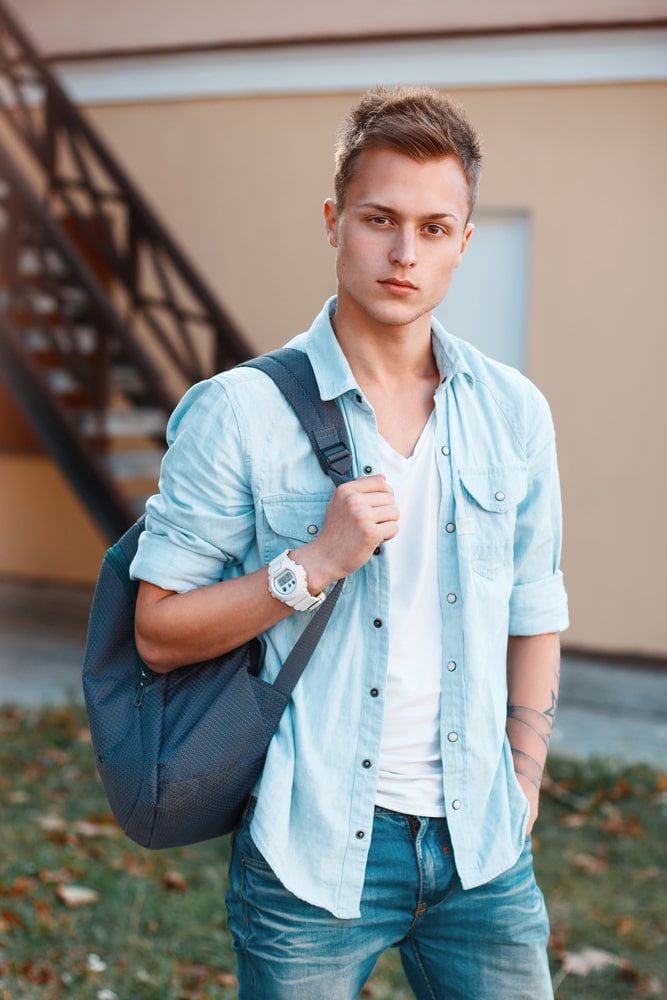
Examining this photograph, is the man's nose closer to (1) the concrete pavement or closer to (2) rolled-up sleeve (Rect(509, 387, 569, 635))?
(2) rolled-up sleeve (Rect(509, 387, 569, 635))

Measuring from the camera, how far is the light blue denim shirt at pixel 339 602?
1818 millimetres

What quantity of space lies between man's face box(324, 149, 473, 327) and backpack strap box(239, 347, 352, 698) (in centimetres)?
17

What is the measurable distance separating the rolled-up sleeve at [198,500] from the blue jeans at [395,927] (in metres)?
0.45

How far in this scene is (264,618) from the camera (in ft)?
5.90

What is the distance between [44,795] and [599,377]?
13.8 ft

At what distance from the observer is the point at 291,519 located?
186 centimetres

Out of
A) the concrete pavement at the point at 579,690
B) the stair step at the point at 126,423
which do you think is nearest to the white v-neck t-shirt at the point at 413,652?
the concrete pavement at the point at 579,690

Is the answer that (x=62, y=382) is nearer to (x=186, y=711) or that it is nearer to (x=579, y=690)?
(x=579, y=690)

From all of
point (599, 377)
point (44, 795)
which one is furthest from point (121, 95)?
point (44, 795)

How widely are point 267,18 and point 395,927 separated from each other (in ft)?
23.3

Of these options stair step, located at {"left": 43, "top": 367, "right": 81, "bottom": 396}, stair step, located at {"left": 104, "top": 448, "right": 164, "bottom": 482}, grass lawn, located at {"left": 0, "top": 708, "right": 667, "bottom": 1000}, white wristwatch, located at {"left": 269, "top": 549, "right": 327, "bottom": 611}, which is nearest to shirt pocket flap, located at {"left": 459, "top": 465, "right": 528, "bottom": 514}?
white wristwatch, located at {"left": 269, "top": 549, "right": 327, "bottom": 611}

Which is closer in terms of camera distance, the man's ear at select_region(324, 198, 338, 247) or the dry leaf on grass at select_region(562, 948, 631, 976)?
the man's ear at select_region(324, 198, 338, 247)

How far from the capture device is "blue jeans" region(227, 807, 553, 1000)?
5.92 ft

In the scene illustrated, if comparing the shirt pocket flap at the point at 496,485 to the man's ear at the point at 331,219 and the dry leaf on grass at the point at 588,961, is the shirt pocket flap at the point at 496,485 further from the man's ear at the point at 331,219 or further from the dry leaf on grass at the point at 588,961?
the dry leaf on grass at the point at 588,961
